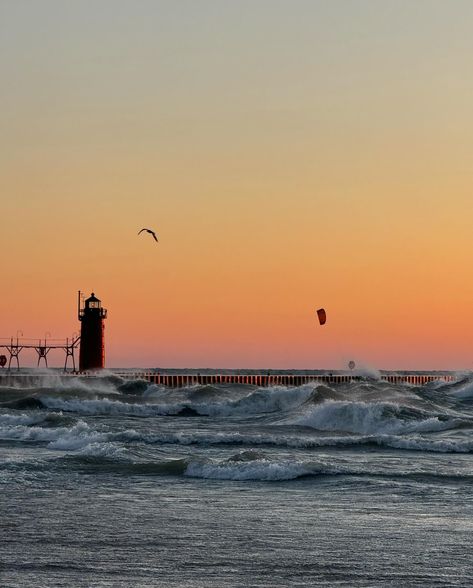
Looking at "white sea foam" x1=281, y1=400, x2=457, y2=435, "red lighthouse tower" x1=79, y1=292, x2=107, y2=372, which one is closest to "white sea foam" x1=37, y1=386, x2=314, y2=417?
"white sea foam" x1=281, y1=400, x2=457, y2=435

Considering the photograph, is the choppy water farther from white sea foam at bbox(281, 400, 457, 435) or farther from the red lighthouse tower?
the red lighthouse tower

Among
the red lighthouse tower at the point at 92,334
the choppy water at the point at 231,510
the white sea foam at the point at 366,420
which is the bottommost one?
the choppy water at the point at 231,510

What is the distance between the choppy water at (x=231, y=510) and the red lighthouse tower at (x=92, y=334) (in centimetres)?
3700

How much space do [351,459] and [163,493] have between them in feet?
22.5

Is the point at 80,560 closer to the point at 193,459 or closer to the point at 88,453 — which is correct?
the point at 193,459

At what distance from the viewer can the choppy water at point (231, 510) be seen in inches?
416

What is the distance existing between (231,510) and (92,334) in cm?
5198

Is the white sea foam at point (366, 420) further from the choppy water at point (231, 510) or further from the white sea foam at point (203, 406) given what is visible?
the white sea foam at point (203, 406)

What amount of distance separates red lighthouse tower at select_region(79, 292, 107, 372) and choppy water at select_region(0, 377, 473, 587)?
3700 cm

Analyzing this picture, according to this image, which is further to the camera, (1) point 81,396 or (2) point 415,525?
(1) point 81,396

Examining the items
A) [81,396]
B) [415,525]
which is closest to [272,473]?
[415,525]

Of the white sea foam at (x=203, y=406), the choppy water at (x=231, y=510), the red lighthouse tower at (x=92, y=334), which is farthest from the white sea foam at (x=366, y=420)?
the red lighthouse tower at (x=92, y=334)

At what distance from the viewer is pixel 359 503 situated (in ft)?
50.2

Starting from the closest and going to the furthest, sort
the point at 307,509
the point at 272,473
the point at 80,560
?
the point at 80,560 → the point at 307,509 → the point at 272,473
